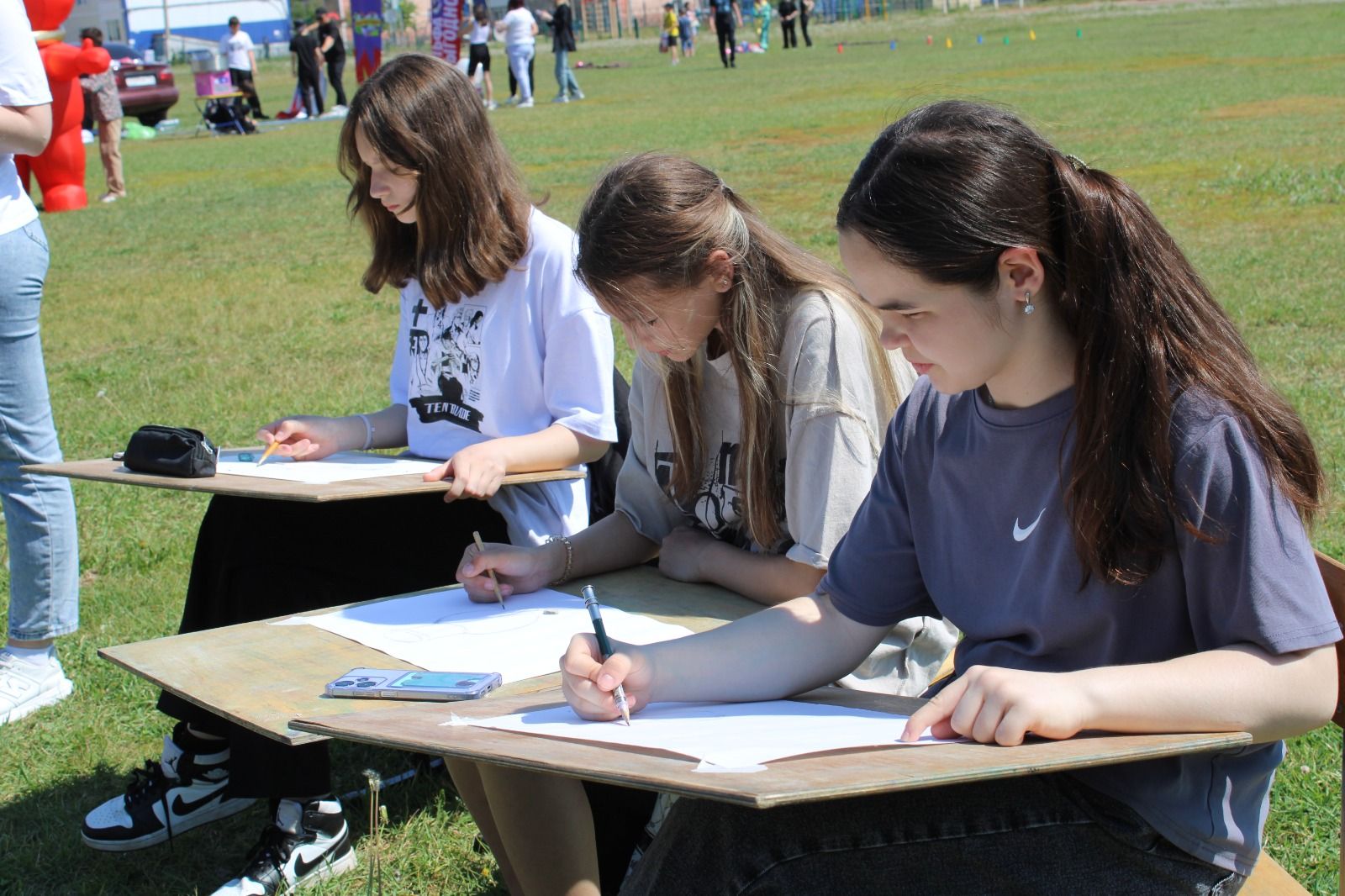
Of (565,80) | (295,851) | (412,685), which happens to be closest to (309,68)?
(565,80)

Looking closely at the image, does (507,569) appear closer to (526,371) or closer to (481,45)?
(526,371)

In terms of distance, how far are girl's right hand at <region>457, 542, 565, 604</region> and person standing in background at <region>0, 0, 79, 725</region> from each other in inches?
62.1

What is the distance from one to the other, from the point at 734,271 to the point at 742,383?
19 centimetres

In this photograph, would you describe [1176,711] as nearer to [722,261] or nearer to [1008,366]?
[1008,366]

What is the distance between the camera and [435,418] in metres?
3.19

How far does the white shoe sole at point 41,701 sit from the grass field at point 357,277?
30 mm

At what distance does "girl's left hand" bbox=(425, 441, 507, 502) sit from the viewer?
260 cm

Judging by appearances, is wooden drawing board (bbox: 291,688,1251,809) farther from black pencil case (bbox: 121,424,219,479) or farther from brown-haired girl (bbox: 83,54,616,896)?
brown-haired girl (bbox: 83,54,616,896)

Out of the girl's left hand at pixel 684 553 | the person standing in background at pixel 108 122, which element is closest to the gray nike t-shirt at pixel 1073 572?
the girl's left hand at pixel 684 553

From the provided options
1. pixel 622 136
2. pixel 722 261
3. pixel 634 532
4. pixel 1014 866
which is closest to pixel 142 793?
pixel 634 532

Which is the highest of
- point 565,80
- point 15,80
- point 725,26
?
point 725,26

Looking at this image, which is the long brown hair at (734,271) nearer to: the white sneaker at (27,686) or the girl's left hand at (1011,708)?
the girl's left hand at (1011,708)

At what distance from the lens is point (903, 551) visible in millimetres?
1873

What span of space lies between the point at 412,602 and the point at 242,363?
5360 millimetres
